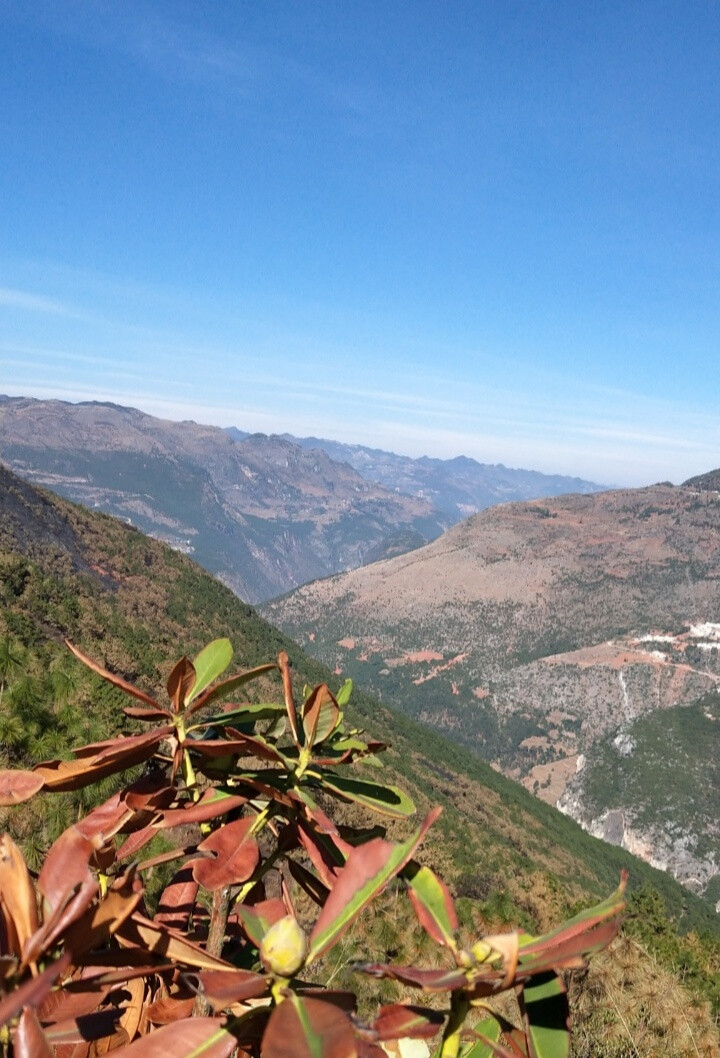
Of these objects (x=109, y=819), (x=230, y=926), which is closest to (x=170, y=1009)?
(x=230, y=926)

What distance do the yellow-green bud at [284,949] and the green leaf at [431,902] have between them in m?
0.26

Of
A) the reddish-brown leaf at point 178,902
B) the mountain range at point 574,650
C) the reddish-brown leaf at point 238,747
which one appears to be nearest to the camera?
the reddish-brown leaf at point 238,747

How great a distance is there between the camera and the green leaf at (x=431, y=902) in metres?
1.13

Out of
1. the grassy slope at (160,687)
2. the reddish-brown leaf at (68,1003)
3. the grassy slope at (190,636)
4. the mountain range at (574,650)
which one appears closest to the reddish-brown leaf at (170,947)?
the reddish-brown leaf at (68,1003)

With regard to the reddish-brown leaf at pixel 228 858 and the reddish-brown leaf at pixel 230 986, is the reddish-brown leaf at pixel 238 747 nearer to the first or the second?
the reddish-brown leaf at pixel 228 858

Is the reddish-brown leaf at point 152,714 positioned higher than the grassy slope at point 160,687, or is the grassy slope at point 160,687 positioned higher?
the reddish-brown leaf at point 152,714

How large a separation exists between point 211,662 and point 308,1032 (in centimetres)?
92

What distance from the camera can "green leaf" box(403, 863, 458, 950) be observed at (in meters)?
1.13

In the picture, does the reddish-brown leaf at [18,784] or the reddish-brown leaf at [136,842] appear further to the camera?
the reddish-brown leaf at [136,842]

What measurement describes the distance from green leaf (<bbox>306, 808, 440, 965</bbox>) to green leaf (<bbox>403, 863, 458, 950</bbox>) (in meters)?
0.12

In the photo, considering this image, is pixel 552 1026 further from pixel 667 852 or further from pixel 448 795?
pixel 667 852

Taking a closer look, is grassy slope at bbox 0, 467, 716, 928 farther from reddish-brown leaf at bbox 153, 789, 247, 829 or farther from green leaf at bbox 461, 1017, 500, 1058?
green leaf at bbox 461, 1017, 500, 1058

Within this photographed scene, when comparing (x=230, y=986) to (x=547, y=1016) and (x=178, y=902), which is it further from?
(x=178, y=902)

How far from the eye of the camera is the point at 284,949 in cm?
92
